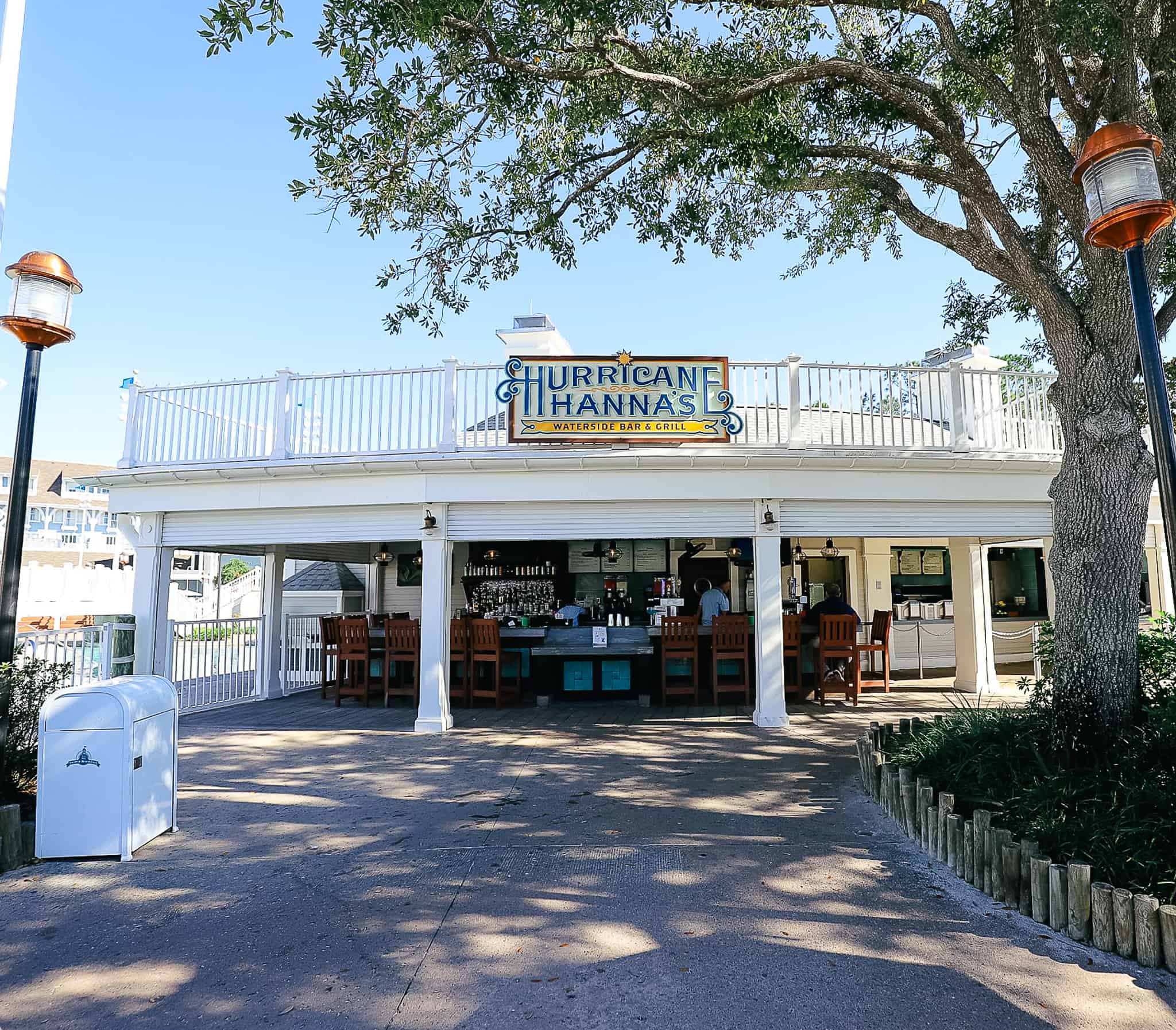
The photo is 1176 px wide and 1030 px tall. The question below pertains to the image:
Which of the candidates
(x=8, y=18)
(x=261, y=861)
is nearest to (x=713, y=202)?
(x=8, y=18)

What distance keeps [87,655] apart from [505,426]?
5.22 meters

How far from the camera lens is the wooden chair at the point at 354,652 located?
10477 millimetres

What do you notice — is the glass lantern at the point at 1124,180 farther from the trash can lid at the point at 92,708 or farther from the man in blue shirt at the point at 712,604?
the man in blue shirt at the point at 712,604

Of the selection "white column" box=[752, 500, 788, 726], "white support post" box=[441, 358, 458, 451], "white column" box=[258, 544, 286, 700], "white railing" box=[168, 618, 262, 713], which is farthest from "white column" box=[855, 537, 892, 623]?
"white railing" box=[168, 618, 262, 713]

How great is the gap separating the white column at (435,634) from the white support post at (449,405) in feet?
2.61

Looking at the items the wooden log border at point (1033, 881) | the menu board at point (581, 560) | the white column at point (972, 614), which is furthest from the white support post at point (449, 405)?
the white column at point (972, 614)

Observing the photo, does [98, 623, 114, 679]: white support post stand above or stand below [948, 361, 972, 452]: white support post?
below

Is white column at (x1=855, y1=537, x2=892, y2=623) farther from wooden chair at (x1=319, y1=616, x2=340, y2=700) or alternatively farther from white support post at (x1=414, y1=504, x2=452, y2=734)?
wooden chair at (x1=319, y1=616, x2=340, y2=700)

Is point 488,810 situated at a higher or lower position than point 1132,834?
lower

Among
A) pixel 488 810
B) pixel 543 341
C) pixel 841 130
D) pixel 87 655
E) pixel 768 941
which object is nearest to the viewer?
pixel 768 941

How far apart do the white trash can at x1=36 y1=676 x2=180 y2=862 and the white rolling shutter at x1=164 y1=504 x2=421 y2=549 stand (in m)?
4.45

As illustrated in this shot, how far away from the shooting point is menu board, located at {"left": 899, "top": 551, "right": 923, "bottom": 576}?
48.6ft

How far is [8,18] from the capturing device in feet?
14.8

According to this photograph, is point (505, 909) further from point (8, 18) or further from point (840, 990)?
point (8, 18)
